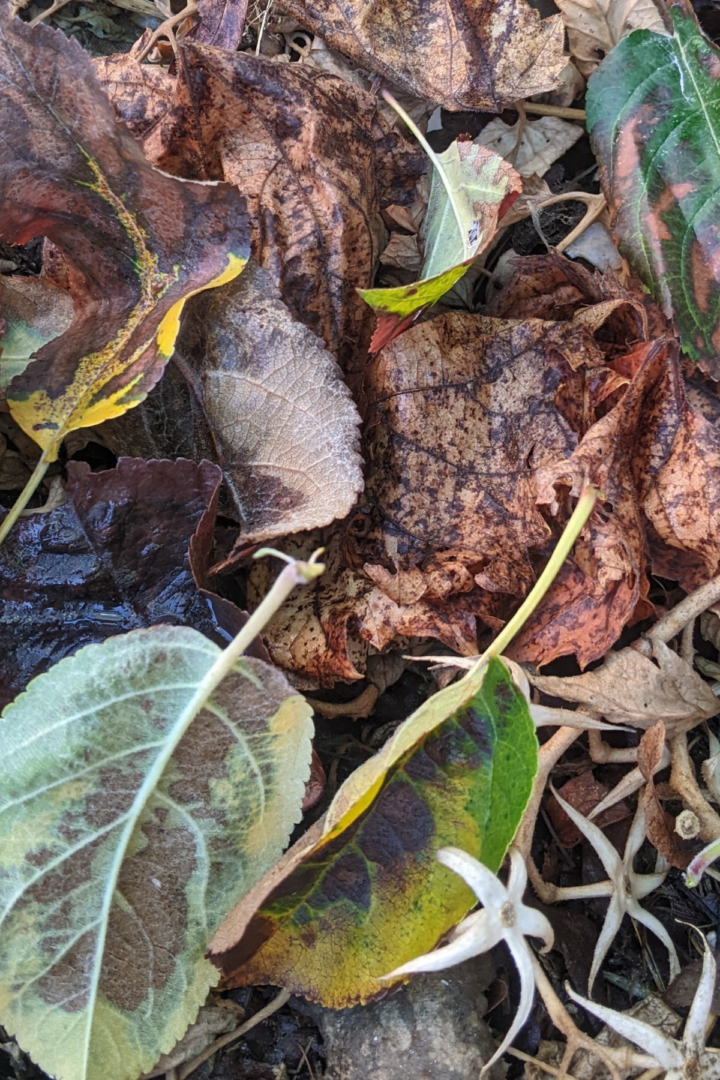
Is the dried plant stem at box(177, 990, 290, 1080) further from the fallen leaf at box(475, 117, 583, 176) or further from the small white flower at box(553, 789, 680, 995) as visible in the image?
the fallen leaf at box(475, 117, 583, 176)

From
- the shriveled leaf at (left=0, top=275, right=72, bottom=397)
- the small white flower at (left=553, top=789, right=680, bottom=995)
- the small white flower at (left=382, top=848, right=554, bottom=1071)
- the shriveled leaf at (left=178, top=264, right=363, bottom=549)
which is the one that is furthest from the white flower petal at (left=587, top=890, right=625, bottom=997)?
the shriveled leaf at (left=0, top=275, right=72, bottom=397)

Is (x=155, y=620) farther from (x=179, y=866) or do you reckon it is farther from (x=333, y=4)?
(x=333, y=4)

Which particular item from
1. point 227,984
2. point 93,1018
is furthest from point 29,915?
point 227,984

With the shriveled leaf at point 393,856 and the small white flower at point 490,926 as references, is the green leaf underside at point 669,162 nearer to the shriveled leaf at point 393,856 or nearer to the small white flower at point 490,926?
the shriveled leaf at point 393,856

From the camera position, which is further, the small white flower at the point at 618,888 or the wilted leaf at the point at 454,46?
the wilted leaf at the point at 454,46

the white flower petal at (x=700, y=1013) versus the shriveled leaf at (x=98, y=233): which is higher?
the shriveled leaf at (x=98, y=233)

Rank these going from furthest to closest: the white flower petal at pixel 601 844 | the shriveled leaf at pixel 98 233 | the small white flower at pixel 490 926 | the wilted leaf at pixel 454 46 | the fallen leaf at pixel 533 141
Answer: the fallen leaf at pixel 533 141, the wilted leaf at pixel 454 46, the white flower petal at pixel 601 844, the shriveled leaf at pixel 98 233, the small white flower at pixel 490 926

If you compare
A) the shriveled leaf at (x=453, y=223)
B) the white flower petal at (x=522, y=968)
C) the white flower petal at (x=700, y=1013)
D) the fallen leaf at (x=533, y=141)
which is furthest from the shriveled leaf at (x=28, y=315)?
the white flower petal at (x=700, y=1013)

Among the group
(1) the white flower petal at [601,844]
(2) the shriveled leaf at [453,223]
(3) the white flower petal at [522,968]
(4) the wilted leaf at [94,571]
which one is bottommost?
(1) the white flower petal at [601,844]

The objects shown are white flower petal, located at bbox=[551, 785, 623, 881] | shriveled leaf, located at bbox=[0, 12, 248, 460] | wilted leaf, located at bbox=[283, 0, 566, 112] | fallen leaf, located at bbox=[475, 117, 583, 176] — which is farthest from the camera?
fallen leaf, located at bbox=[475, 117, 583, 176]

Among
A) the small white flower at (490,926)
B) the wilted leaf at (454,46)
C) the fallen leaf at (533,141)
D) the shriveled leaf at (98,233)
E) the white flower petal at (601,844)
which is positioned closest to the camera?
the small white flower at (490,926)
